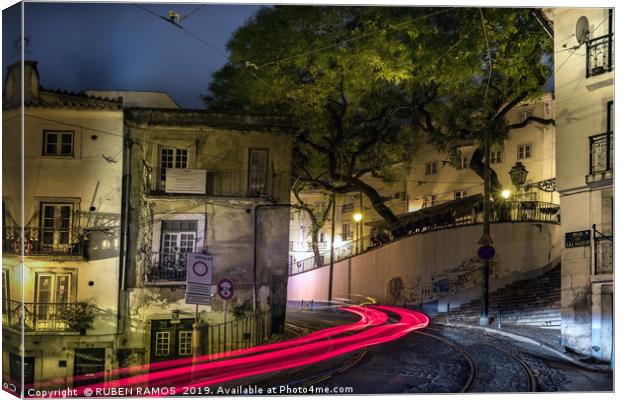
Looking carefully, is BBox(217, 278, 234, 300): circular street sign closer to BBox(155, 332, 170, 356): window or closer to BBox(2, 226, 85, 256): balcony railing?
BBox(155, 332, 170, 356): window

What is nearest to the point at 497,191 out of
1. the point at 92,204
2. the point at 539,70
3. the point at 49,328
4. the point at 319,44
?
the point at 539,70

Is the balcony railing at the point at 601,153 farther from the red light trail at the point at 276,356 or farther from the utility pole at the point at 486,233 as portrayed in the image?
the red light trail at the point at 276,356

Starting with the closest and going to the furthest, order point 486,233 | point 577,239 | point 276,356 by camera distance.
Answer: point 276,356
point 577,239
point 486,233

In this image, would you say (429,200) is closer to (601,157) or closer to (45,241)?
(601,157)

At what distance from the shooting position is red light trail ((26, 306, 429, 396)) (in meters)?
10.1

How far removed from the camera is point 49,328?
10.1 metres

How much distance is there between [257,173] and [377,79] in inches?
82.4

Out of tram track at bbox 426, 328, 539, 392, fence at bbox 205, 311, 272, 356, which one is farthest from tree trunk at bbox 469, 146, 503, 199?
fence at bbox 205, 311, 272, 356

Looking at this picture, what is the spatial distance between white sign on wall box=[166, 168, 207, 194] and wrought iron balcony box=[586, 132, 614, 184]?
4.93m

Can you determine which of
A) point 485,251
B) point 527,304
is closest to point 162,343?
point 485,251

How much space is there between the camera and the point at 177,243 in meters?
10.4

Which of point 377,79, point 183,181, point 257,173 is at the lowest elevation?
point 183,181

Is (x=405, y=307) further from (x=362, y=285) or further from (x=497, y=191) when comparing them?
(x=497, y=191)

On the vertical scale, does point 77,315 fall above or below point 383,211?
below
